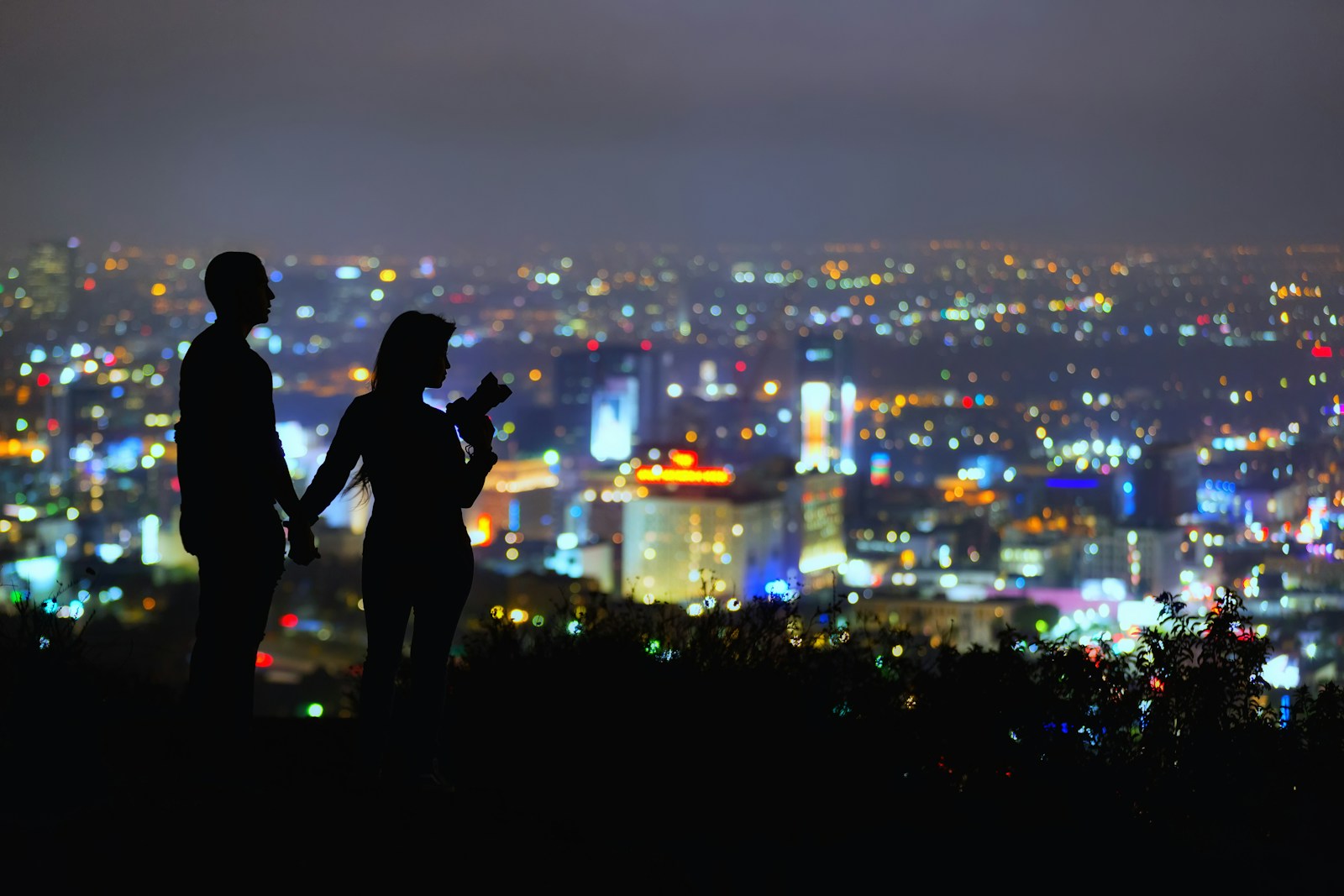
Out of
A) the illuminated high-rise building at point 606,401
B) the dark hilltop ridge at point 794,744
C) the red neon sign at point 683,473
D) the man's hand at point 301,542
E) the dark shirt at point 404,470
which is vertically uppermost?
the illuminated high-rise building at point 606,401

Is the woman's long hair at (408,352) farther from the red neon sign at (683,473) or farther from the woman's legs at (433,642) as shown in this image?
the red neon sign at (683,473)

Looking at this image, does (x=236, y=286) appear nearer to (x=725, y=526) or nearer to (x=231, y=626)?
(x=231, y=626)

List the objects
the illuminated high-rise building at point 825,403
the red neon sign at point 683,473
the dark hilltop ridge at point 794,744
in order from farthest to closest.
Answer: the illuminated high-rise building at point 825,403, the red neon sign at point 683,473, the dark hilltop ridge at point 794,744

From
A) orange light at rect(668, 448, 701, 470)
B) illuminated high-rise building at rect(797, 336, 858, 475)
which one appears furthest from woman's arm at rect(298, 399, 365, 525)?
illuminated high-rise building at rect(797, 336, 858, 475)

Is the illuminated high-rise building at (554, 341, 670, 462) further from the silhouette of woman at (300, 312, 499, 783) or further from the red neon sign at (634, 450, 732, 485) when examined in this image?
the silhouette of woman at (300, 312, 499, 783)

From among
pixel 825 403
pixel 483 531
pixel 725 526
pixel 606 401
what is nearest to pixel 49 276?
pixel 483 531

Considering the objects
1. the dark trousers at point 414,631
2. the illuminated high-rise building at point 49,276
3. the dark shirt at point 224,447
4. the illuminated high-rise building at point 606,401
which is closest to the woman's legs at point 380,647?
the dark trousers at point 414,631

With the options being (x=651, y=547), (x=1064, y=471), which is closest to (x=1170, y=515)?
(x=1064, y=471)
